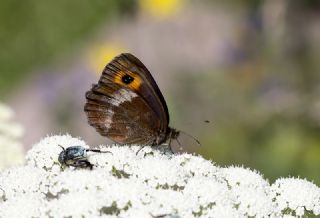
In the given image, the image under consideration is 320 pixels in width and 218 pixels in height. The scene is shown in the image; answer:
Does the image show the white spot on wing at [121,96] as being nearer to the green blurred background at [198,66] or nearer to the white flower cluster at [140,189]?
the white flower cluster at [140,189]

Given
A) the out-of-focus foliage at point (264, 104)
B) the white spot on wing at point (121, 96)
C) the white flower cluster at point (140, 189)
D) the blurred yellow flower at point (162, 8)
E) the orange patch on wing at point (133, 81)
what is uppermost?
the blurred yellow flower at point (162, 8)

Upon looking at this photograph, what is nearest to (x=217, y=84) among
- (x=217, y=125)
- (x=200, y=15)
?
(x=217, y=125)

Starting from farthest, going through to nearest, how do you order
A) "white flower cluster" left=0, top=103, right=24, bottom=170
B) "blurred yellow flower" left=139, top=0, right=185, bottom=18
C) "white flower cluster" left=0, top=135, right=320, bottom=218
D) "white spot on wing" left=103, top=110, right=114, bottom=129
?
"blurred yellow flower" left=139, top=0, right=185, bottom=18 < "white flower cluster" left=0, top=103, right=24, bottom=170 < "white spot on wing" left=103, top=110, right=114, bottom=129 < "white flower cluster" left=0, top=135, right=320, bottom=218

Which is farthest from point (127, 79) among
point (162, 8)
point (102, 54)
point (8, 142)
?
point (162, 8)

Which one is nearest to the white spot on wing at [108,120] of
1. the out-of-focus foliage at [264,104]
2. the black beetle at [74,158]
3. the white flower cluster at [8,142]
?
the white flower cluster at [8,142]

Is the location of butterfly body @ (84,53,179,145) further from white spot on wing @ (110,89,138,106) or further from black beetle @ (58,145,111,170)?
black beetle @ (58,145,111,170)

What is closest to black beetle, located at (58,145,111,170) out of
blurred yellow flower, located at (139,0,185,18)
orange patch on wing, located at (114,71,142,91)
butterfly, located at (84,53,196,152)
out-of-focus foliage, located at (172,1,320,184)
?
butterfly, located at (84,53,196,152)

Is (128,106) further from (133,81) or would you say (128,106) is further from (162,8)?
(162,8)
